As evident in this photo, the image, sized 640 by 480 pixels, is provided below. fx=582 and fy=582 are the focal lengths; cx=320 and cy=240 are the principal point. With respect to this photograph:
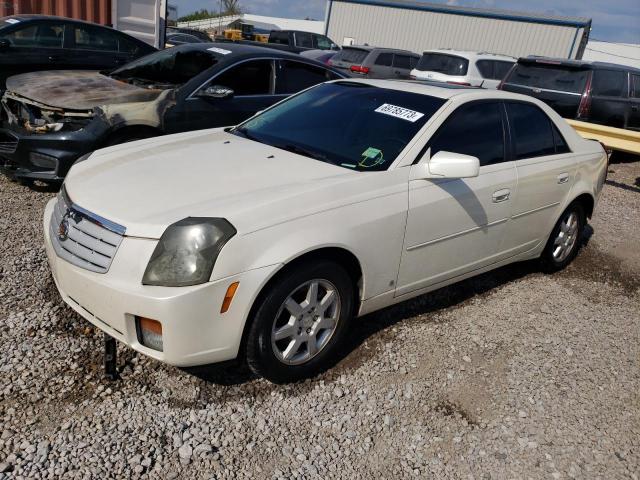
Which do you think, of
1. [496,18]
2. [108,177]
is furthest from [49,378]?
[496,18]

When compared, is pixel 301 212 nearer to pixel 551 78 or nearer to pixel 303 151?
pixel 303 151

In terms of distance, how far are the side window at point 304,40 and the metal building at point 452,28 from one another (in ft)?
25.0

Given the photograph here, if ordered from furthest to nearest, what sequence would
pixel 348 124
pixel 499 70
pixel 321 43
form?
pixel 321 43 < pixel 499 70 < pixel 348 124

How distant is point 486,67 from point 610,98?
5.38 metres

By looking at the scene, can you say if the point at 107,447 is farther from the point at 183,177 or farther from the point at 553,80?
the point at 553,80

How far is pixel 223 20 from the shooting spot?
59.9m

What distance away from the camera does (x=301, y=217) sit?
2848 millimetres

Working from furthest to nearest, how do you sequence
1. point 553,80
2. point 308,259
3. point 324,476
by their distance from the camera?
point 553,80 < point 308,259 < point 324,476

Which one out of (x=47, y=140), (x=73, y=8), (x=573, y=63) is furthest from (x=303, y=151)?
(x=73, y=8)

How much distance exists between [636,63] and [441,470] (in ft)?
139

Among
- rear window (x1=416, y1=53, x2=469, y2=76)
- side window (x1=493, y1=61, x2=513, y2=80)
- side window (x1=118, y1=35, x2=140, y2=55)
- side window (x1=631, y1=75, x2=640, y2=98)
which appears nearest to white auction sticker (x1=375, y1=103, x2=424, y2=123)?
side window (x1=118, y1=35, x2=140, y2=55)

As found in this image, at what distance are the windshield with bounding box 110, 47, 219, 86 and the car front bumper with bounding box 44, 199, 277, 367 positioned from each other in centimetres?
403

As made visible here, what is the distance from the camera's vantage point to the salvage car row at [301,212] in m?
2.63

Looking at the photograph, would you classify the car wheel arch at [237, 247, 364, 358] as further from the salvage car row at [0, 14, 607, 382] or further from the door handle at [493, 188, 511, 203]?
the door handle at [493, 188, 511, 203]
